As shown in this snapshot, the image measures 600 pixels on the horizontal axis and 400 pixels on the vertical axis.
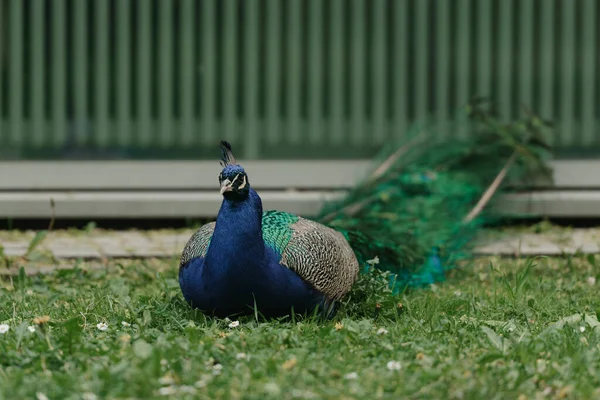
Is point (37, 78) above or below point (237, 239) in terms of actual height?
above

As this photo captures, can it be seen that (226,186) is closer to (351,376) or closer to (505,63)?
(351,376)

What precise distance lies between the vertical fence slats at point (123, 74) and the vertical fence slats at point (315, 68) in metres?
→ 0.98

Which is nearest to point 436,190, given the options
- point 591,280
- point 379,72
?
point 591,280

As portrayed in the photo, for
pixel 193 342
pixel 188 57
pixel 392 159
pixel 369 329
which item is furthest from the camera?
pixel 188 57

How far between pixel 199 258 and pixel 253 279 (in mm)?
316

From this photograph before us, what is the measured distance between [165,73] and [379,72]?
4.77ft

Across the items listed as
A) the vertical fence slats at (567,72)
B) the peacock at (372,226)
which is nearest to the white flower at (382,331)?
the peacock at (372,226)

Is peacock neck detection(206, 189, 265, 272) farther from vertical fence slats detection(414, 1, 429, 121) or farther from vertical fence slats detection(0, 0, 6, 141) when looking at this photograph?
vertical fence slats detection(0, 0, 6, 141)

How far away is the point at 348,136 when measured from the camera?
25.4 feet

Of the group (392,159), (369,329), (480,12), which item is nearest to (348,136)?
(392,159)

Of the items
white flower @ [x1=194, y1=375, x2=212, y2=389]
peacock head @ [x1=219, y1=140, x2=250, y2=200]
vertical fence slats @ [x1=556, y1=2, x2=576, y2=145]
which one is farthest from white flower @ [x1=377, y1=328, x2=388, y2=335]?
vertical fence slats @ [x1=556, y1=2, x2=576, y2=145]

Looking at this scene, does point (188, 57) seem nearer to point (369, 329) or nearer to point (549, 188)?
point (549, 188)

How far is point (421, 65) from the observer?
7.71 meters

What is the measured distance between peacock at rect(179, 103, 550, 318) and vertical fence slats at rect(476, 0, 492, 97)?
15cm
